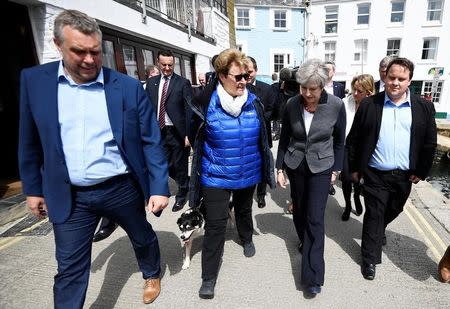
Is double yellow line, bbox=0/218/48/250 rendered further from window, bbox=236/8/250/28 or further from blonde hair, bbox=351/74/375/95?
window, bbox=236/8/250/28

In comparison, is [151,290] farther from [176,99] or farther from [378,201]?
[176,99]

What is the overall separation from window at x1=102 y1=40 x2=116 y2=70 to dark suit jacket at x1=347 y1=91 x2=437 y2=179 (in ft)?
17.8

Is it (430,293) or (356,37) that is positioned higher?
(356,37)

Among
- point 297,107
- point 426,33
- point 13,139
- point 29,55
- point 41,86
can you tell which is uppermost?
point 426,33

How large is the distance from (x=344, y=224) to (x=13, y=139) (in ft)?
19.3

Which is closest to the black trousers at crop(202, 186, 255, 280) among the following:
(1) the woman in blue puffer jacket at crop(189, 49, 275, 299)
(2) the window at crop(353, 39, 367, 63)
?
(1) the woman in blue puffer jacket at crop(189, 49, 275, 299)

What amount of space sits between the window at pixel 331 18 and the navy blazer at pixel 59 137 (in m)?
27.2

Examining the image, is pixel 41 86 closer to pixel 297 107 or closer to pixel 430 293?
pixel 297 107

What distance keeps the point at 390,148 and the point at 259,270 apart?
1.83 meters

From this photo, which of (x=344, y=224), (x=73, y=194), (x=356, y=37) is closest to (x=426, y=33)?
(x=356, y=37)

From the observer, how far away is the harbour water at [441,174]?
32.1 ft

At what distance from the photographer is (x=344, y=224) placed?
4.09 meters

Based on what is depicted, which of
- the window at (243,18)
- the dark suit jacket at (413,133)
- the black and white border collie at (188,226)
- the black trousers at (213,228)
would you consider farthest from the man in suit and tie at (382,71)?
the window at (243,18)

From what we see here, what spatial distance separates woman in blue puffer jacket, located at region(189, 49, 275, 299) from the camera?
102 inches
